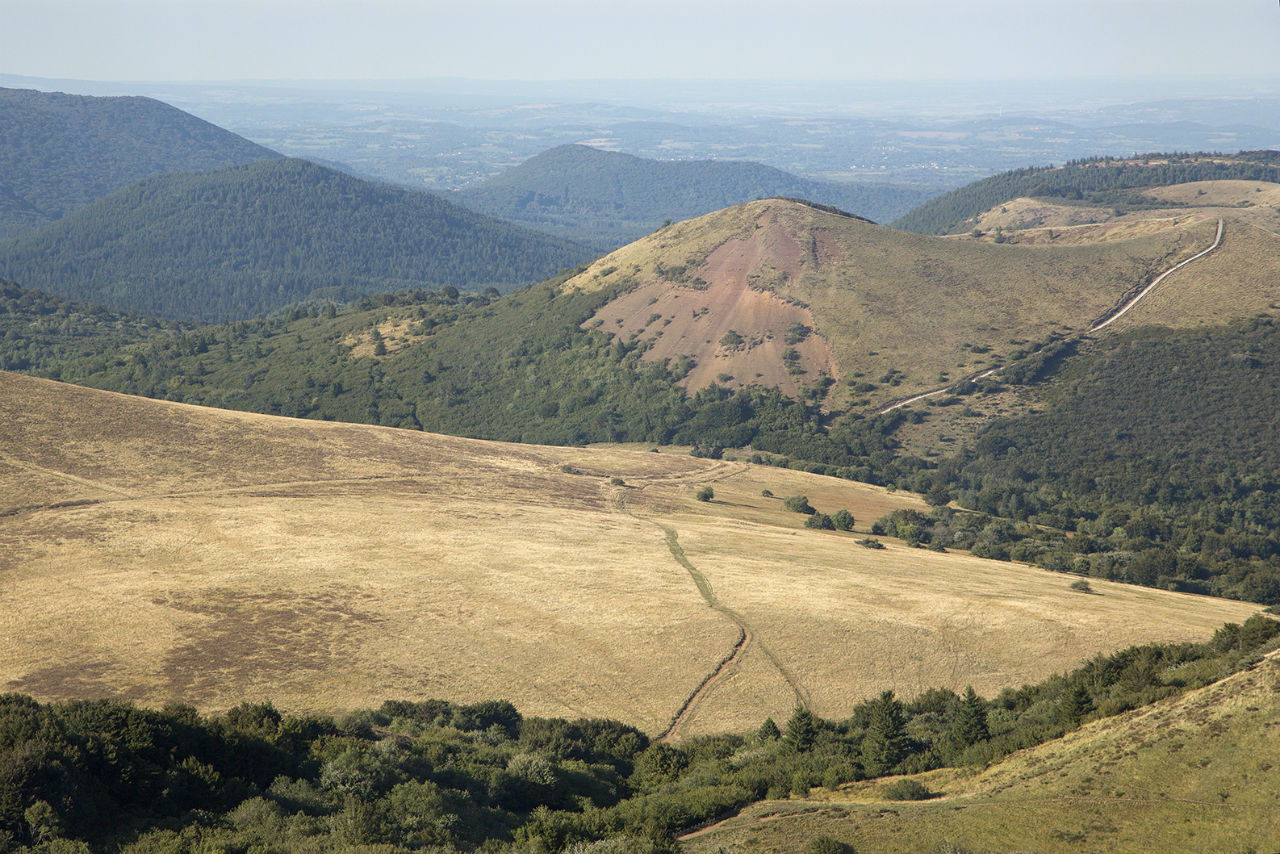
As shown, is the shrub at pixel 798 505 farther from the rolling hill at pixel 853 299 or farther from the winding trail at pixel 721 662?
the rolling hill at pixel 853 299

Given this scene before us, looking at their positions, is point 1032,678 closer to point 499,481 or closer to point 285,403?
point 499,481

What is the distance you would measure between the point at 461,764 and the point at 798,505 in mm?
64019

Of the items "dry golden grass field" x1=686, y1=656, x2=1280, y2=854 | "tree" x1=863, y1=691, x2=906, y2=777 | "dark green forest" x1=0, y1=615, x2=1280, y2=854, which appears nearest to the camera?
"dark green forest" x1=0, y1=615, x2=1280, y2=854

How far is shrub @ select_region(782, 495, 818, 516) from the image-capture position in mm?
96688

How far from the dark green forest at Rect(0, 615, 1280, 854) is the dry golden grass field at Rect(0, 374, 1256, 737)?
440 centimetres

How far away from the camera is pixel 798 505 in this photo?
97375 mm

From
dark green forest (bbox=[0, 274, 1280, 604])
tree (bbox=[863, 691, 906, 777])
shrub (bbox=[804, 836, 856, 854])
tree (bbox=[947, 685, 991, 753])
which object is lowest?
dark green forest (bbox=[0, 274, 1280, 604])

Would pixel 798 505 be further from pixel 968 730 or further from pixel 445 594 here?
pixel 968 730

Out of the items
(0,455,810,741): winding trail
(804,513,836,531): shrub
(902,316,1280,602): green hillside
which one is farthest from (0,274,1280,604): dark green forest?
(0,455,810,741): winding trail

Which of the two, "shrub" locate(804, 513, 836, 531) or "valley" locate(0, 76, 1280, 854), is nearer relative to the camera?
"valley" locate(0, 76, 1280, 854)

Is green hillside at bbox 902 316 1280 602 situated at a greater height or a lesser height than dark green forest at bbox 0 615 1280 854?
lesser

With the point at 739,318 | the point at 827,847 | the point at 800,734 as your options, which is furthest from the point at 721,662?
the point at 739,318

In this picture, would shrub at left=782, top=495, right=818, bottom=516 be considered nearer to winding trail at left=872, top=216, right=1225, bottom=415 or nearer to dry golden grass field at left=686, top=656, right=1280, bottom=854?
winding trail at left=872, top=216, right=1225, bottom=415

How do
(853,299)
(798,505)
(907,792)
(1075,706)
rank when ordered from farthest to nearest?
1. (853,299)
2. (798,505)
3. (1075,706)
4. (907,792)
